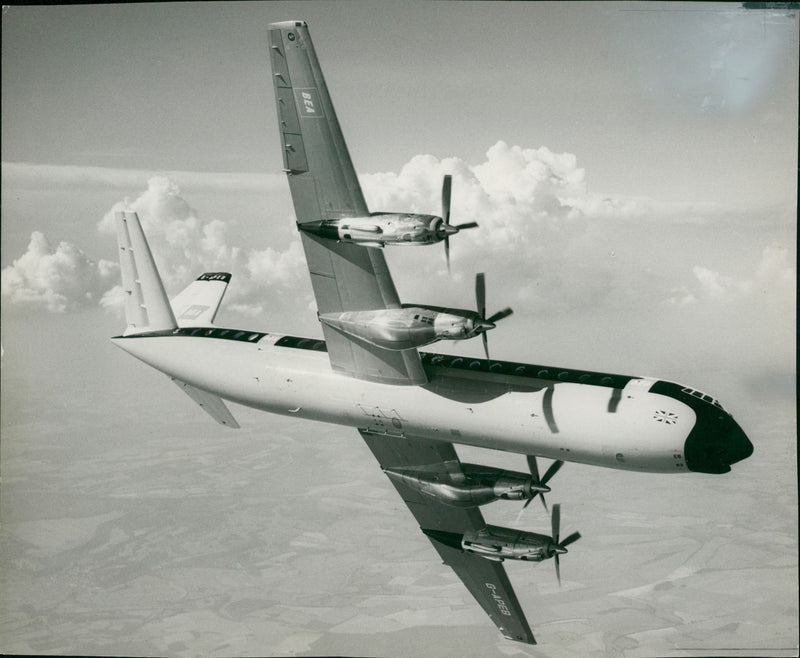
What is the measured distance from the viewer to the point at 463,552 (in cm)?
1730

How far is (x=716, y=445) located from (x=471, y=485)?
4772 millimetres

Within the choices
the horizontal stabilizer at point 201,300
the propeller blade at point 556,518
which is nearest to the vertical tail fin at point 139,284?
the horizontal stabilizer at point 201,300

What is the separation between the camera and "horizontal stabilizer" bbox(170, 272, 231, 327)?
1708 cm

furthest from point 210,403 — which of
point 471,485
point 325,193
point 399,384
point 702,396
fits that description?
point 702,396

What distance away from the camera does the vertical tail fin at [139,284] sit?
55.6 feet

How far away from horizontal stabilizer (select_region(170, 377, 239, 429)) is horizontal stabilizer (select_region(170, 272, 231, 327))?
1.33 metres

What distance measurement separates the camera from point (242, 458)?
19.4m

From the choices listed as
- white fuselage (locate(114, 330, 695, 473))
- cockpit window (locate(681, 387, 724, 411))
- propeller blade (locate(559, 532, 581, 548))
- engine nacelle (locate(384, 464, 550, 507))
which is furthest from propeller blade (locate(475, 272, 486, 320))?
propeller blade (locate(559, 532, 581, 548))

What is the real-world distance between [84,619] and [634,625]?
12940mm

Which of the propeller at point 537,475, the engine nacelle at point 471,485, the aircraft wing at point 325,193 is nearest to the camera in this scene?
the aircraft wing at point 325,193

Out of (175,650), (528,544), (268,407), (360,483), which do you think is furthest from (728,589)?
(175,650)

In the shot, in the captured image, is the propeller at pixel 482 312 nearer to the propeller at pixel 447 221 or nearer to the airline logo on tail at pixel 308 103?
the propeller at pixel 447 221

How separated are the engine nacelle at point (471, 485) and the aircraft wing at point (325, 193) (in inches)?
101

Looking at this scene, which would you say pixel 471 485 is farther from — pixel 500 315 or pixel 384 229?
pixel 384 229
